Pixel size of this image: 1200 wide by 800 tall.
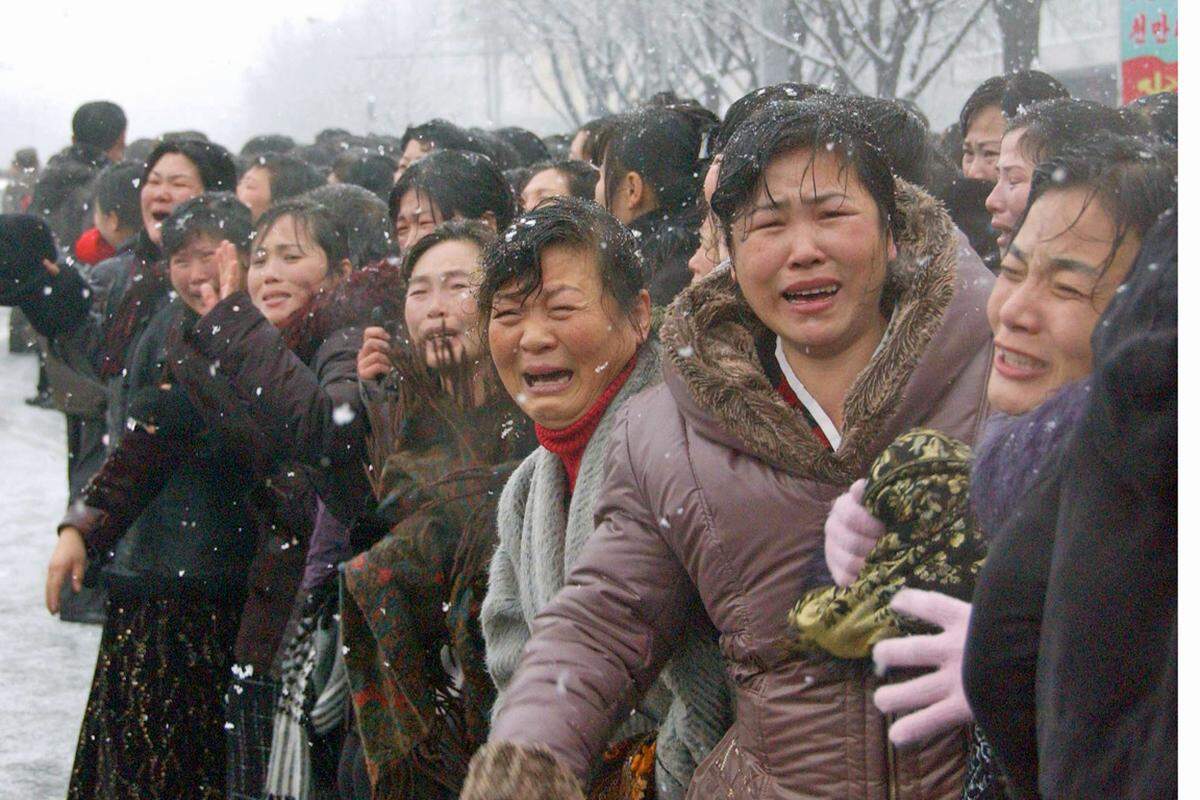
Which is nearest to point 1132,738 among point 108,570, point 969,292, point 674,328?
point 969,292

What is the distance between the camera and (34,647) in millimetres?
6492

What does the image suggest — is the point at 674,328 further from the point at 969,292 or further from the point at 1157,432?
the point at 1157,432

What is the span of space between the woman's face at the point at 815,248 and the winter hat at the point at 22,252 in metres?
3.67

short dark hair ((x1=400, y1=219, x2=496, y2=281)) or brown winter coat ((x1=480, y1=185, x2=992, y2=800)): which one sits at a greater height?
short dark hair ((x1=400, y1=219, x2=496, y2=281))

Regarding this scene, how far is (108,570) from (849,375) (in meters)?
2.76

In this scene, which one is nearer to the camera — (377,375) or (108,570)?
(377,375)

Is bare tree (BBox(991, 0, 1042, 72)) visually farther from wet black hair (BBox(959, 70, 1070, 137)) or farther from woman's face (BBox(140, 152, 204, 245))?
woman's face (BBox(140, 152, 204, 245))

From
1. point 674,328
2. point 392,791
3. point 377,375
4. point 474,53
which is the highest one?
point 474,53

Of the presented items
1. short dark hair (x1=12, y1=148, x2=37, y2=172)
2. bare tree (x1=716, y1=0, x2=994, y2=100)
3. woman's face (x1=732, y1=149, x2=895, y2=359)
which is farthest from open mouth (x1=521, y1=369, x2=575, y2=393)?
short dark hair (x1=12, y1=148, x2=37, y2=172)

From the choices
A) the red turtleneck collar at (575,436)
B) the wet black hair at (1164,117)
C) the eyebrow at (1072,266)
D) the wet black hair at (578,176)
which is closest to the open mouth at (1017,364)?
the eyebrow at (1072,266)

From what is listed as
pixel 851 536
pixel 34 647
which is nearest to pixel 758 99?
pixel 851 536

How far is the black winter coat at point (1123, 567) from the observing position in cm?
119

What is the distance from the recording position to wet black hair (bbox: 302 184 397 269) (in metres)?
4.84

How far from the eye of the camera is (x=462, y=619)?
2.99 meters
